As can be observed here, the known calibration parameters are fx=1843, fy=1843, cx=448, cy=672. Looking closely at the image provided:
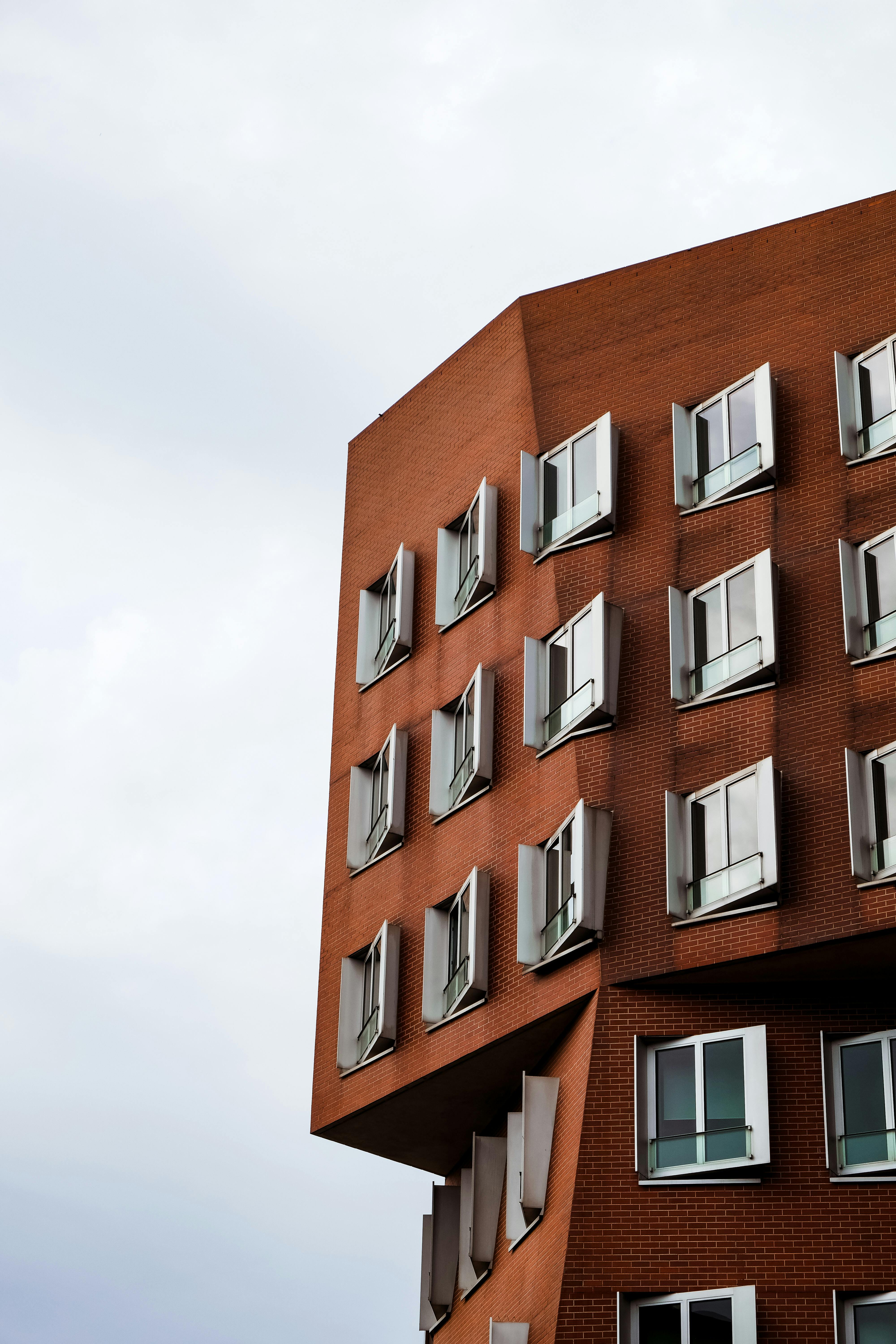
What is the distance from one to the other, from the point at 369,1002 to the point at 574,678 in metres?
7.73

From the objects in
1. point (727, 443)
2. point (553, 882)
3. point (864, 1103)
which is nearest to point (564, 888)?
point (553, 882)

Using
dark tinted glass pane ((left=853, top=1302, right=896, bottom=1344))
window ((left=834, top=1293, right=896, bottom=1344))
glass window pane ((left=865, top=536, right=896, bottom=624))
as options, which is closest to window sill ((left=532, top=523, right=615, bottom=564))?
glass window pane ((left=865, top=536, right=896, bottom=624))

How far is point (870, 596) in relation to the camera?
91.8 feet

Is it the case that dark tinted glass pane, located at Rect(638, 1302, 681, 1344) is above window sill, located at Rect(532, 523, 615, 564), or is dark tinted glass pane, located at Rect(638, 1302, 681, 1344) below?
below

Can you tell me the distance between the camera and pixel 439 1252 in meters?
33.6

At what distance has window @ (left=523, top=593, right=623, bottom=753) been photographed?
29.5 meters

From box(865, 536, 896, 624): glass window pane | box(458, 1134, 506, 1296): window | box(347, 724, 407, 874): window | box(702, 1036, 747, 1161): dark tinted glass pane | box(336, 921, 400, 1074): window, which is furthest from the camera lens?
box(347, 724, 407, 874): window

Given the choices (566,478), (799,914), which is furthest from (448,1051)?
(566,478)

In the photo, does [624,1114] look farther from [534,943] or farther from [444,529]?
[444,529]

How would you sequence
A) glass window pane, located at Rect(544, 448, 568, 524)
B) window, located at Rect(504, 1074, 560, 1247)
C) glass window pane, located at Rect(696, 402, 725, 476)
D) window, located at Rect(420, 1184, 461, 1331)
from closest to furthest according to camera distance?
1. window, located at Rect(504, 1074, 560, 1247)
2. glass window pane, located at Rect(696, 402, 725, 476)
3. glass window pane, located at Rect(544, 448, 568, 524)
4. window, located at Rect(420, 1184, 461, 1331)

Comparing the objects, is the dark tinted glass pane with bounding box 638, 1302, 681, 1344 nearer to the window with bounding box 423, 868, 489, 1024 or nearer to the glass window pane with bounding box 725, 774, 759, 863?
the window with bounding box 423, 868, 489, 1024

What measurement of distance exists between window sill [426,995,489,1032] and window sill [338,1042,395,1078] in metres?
1.19

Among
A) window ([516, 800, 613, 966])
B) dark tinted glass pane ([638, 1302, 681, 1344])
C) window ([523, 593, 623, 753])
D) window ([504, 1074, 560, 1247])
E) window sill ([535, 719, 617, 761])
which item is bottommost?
dark tinted glass pane ([638, 1302, 681, 1344])

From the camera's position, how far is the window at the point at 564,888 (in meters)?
28.0
